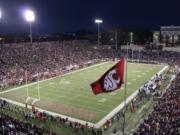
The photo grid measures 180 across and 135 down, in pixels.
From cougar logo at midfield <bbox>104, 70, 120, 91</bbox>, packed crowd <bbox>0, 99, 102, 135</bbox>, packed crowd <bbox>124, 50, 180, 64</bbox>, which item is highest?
cougar logo at midfield <bbox>104, 70, 120, 91</bbox>

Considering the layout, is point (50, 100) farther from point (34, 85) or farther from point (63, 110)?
point (34, 85)

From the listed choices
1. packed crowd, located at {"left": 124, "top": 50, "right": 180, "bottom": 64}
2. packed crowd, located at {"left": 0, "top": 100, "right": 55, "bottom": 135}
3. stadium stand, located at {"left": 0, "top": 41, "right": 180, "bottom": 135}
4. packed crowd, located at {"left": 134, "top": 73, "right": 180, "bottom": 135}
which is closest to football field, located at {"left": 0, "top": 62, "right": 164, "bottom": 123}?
stadium stand, located at {"left": 0, "top": 41, "right": 180, "bottom": 135}

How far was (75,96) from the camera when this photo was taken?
100ft

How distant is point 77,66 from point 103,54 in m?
20.4

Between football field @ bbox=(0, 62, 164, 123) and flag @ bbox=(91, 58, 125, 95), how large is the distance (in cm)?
901

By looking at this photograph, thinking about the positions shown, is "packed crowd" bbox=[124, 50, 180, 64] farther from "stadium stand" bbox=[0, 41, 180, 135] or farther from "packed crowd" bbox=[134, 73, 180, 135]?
"packed crowd" bbox=[134, 73, 180, 135]

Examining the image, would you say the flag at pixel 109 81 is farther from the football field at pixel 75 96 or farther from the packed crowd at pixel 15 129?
the football field at pixel 75 96

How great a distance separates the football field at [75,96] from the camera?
25.2 metres

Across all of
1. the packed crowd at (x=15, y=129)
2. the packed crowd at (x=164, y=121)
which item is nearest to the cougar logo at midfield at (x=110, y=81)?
the packed crowd at (x=164, y=121)

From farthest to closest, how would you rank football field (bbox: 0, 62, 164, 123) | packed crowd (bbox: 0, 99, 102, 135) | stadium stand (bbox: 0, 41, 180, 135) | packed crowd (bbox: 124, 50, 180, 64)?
packed crowd (bbox: 124, 50, 180, 64), football field (bbox: 0, 62, 164, 123), stadium stand (bbox: 0, 41, 180, 135), packed crowd (bbox: 0, 99, 102, 135)

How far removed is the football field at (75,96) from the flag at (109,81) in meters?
9.01

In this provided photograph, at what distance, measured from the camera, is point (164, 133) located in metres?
15.8

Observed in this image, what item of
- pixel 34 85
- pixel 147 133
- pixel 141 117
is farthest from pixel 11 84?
pixel 147 133

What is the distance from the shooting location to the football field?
25.2 m
